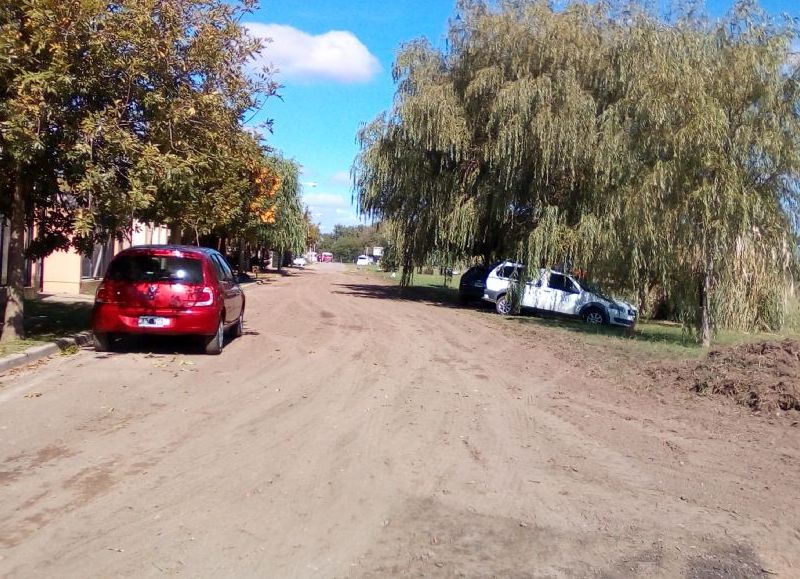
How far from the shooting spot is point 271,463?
6.31m

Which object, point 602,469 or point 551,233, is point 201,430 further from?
point 551,233

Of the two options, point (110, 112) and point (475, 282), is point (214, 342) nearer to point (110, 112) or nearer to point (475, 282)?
point (110, 112)

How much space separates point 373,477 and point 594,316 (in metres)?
19.8

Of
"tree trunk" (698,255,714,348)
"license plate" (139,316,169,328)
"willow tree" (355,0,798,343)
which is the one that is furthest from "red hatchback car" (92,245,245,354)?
"tree trunk" (698,255,714,348)

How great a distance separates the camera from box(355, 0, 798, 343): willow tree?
15.6m

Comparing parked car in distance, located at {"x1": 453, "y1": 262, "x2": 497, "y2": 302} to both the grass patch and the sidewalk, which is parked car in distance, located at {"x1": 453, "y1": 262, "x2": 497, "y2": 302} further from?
the sidewalk

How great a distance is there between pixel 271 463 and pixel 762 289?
1370cm

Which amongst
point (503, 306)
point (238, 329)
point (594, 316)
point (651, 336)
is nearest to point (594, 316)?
point (594, 316)

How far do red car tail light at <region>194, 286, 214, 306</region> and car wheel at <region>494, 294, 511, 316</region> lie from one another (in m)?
14.9

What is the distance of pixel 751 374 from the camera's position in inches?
417

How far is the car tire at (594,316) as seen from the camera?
2453 cm

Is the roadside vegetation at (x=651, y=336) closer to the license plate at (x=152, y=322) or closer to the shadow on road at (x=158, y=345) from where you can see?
the shadow on road at (x=158, y=345)

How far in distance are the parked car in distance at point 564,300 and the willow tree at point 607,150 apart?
3.22ft

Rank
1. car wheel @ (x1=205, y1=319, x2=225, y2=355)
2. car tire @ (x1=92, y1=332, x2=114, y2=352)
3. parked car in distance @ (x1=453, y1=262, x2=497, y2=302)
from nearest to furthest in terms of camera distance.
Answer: car tire @ (x1=92, y1=332, x2=114, y2=352) < car wheel @ (x1=205, y1=319, x2=225, y2=355) < parked car in distance @ (x1=453, y1=262, x2=497, y2=302)
